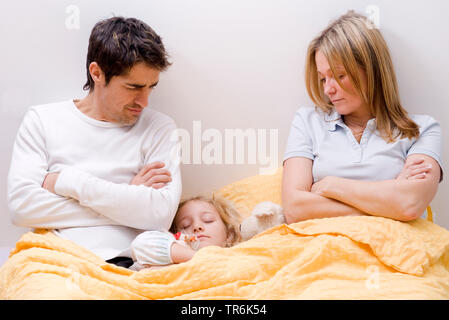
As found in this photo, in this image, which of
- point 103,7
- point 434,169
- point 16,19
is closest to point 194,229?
point 434,169

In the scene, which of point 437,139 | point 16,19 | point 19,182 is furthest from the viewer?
point 16,19

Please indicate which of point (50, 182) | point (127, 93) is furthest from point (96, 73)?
point (50, 182)

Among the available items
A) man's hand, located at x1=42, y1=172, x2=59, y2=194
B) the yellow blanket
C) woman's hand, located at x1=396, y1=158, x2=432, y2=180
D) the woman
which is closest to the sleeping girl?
the yellow blanket

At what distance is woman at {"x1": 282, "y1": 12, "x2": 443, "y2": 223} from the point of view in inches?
64.5

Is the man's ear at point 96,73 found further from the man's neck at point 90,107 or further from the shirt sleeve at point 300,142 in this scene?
the shirt sleeve at point 300,142

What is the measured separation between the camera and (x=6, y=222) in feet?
6.75

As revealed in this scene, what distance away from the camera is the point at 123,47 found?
5.52ft

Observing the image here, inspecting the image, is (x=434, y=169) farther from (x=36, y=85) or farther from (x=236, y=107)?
(x=36, y=85)

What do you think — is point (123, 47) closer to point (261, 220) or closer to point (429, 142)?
point (261, 220)

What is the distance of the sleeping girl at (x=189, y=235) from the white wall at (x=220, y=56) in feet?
0.83

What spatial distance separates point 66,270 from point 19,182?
43 cm

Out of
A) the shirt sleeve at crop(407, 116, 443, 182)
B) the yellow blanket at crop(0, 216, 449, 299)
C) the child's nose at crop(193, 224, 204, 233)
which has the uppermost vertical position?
the shirt sleeve at crop(407, 116, 443, 182)

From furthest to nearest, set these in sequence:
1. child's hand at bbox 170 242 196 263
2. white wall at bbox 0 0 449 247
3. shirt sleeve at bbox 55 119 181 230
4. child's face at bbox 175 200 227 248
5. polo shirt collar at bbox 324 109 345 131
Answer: white wall at bbox 0 0 449 247 → polo shirt collar at bbox 324 109 345 131 → child's face at bbox 175 200 227 248 → shirt sleeve at bbox 55 119 181 230 → child's hand at bbox 170 242 196 263

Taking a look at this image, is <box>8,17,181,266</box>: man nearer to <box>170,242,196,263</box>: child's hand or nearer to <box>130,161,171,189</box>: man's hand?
<box>130,161,171,189</box>: man's hand
